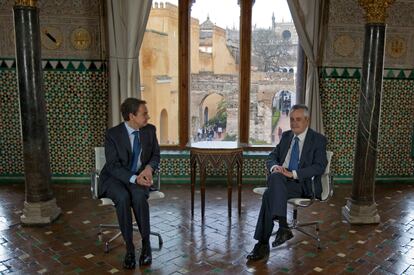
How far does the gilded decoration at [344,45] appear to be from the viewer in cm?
667

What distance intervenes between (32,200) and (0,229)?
463 millimetres

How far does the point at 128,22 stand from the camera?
243 inches

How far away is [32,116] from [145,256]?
2.22 m

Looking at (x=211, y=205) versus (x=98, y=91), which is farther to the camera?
(x=98, y=91)

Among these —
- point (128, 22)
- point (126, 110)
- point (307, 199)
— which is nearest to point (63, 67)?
point (128, 22)

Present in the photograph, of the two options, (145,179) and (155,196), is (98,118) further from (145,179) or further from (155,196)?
(145,179)

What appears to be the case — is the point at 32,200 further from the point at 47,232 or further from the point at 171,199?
the point at 171,199

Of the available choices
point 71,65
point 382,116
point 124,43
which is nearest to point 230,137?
point 124,43

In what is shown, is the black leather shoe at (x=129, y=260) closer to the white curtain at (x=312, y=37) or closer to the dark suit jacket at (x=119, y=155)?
the dark suit jacket at (x=119, y=155)

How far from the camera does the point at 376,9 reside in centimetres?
492

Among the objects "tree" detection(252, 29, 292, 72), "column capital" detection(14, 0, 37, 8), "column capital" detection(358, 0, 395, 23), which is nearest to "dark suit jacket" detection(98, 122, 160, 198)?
"column capital" detection(14, 0, 37, 8)

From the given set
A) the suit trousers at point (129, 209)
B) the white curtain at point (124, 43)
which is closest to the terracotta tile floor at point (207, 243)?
the suit trousers at point (129, 209)

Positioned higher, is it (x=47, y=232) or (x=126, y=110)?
(x=126, y=110)

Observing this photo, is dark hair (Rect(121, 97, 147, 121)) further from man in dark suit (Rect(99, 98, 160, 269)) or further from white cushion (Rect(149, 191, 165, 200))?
white cushion (Rect(149, 191, 165, 200))
